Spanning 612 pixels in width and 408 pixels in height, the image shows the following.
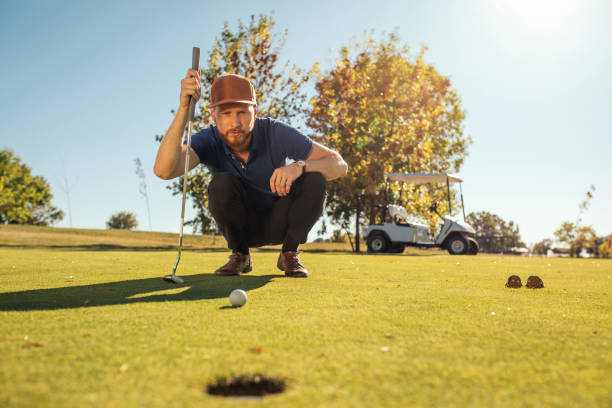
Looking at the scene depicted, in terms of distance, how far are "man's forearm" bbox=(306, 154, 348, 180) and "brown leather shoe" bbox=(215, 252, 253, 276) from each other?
45.9 inches

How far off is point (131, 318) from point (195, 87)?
197 centimetres

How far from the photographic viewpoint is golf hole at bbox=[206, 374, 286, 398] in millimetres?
1263

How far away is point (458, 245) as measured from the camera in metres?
14.7

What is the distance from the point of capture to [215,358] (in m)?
1.45

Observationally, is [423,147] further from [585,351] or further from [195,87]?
[585,351]

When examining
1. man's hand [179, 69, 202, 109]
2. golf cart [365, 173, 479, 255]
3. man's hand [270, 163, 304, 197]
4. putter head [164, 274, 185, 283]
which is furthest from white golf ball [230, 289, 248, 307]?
golf cart [365, 173, 479, 255]

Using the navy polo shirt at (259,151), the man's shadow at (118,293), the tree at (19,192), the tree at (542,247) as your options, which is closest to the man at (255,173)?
the navy polo shirt at (259,151)

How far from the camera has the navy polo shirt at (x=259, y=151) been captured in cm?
423

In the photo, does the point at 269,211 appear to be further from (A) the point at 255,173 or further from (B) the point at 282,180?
(B) the point at 282,180

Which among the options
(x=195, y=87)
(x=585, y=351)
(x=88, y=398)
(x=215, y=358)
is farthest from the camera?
(x=195, y=87)

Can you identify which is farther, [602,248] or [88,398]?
[602,248]

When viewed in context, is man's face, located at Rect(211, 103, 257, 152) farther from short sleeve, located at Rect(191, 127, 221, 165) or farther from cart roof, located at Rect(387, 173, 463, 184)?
cart roof, located at Rect(387, 173, 463, 184)

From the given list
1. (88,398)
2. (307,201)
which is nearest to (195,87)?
(307,201)

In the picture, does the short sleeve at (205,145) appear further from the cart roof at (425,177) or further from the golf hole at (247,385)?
the cart roof at (425,177)
